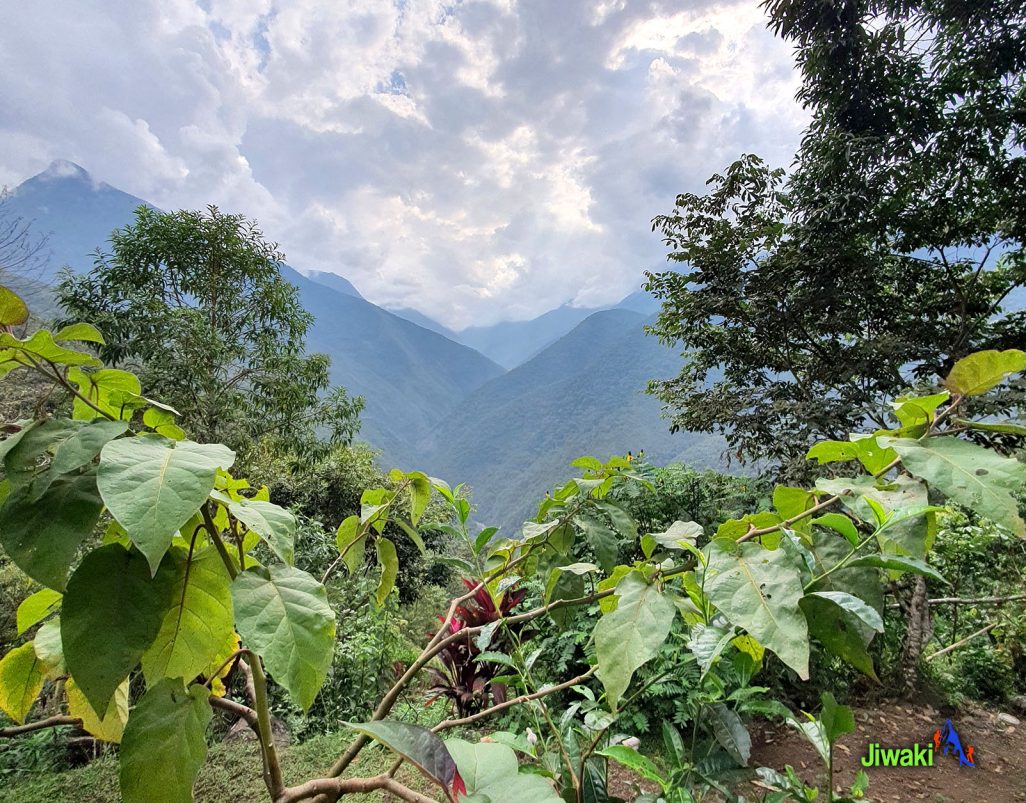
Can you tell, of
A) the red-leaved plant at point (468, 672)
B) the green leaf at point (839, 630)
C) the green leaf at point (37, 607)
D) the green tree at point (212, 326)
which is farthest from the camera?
the green tree at point (212, 326)

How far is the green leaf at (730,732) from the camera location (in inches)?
25.9

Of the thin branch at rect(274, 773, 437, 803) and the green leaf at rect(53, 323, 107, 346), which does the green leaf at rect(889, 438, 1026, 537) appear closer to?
the thin branch at rect(274, 773, 437, 803)

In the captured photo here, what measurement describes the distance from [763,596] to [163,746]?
0.43 meters

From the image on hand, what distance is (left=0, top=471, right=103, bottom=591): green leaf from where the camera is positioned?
0.29m

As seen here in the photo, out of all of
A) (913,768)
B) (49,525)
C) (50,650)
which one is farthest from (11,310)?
(913,768)

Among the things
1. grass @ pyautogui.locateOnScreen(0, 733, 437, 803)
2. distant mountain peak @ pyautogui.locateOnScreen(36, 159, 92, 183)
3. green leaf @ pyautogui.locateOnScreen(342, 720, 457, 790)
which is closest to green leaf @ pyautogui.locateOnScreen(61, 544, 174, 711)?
green leaf @ pyautogui.locateOnScreen(342, 720, 457, 790)

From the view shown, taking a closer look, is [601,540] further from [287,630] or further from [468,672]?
[468,672]

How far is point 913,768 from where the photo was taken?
231cm

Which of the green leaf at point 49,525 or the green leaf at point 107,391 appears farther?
the green leaf at point 107,391

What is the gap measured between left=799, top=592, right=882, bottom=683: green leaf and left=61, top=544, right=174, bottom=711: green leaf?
1.54ft

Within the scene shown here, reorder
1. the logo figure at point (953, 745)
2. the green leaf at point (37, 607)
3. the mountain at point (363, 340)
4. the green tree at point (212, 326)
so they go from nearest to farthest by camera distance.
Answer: the green leaf at point (37, 607) → the logo figure at point (953, 745) → the green tree at point (212, 326) → the mountain at point (363, 340)

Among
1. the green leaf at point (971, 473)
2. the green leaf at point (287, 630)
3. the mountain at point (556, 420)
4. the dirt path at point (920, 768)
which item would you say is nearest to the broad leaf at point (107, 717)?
the green leaf at point (287, 630)

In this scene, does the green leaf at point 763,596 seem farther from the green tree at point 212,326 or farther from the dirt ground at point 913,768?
the green tree at point 212,326

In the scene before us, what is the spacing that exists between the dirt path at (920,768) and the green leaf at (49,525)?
9.65 feet
